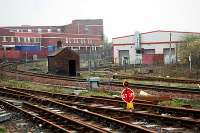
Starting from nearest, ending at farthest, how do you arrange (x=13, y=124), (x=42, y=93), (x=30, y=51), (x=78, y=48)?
(x=13, y=124) → (x=42, y=93) → (x=30, y=51) → (x=78, y=48)

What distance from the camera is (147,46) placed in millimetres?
65000

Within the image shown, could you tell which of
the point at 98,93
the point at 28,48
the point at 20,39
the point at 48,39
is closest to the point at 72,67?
the point at 98,93

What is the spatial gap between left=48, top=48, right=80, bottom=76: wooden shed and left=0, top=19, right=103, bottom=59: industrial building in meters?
33.7

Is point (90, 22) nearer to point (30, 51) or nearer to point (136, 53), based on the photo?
point (30, 51)

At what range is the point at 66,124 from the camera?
12656 mm

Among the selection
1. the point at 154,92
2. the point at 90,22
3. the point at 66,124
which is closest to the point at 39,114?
the point at 66,124

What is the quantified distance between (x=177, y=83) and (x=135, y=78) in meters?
5.21

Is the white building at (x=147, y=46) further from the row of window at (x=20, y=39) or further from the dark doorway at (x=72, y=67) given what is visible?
the row of window at (x=20, y=39)

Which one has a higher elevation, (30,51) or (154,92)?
(30,51)

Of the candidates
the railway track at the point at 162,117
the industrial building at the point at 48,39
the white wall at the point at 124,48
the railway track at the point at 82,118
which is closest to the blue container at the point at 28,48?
the industrial building at the point at 48,39

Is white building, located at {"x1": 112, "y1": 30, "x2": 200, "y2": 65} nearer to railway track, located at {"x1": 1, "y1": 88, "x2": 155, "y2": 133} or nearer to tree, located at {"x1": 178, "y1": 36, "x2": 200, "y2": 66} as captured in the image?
tree, located at {"x1": 178, "y1": 36, "x2": 200, "y2": 66}

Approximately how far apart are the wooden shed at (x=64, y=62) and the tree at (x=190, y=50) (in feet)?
49.5

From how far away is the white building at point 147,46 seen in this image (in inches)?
2383

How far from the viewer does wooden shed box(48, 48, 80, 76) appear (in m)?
39.5
